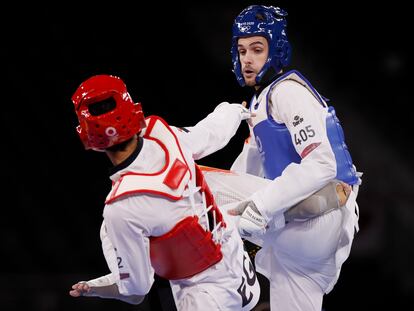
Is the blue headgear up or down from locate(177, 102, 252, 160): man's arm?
up

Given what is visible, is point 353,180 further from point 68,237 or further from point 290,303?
point 68,237

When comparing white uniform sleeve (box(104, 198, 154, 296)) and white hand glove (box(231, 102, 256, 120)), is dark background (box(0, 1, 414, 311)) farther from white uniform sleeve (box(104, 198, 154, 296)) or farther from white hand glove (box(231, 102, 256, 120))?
white uniform sleeve (box(104, 198, 154, 296))

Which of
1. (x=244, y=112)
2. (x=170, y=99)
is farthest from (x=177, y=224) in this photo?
(x=170, y=99)

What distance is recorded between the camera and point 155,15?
23.4 ft

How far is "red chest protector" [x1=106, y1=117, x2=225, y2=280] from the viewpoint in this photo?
288 centimetres

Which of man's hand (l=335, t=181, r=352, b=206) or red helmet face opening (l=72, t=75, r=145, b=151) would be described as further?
man's hand (l=335, t=181, r=352, b=206)

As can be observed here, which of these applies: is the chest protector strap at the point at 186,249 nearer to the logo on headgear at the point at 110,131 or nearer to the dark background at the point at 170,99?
the logo on headgear at the point at 110,131

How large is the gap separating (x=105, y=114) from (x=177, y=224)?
1.69ft

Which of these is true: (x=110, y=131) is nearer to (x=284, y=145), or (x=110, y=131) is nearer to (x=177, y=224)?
(x=177, y=224)

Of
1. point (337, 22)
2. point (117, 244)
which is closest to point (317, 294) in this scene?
point (117, 244)

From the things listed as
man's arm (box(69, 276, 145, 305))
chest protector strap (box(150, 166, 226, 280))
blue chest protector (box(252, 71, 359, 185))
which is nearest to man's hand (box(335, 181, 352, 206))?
blue chest protector (box(252, 71, 359, 185))

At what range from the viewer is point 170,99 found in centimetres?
689

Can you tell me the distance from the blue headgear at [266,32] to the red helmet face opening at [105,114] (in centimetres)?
116

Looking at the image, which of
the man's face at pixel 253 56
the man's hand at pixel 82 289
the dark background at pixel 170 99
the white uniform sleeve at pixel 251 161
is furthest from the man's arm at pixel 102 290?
the dark background at pixel 170 99
